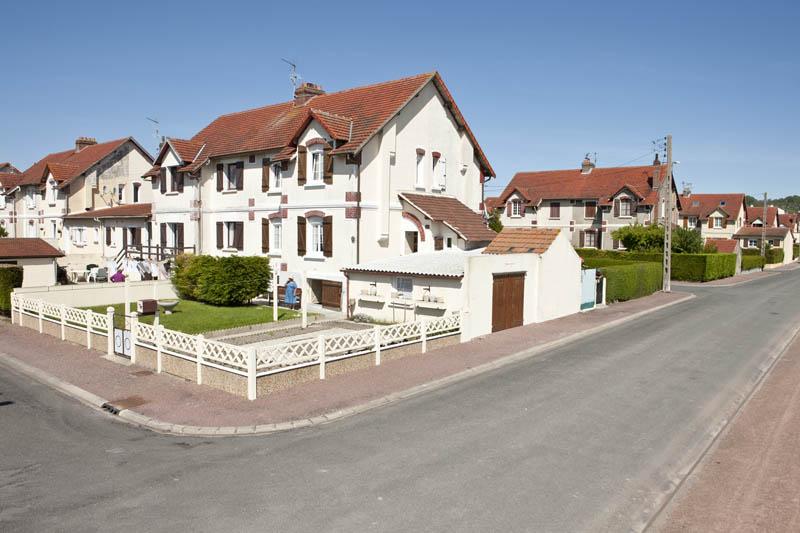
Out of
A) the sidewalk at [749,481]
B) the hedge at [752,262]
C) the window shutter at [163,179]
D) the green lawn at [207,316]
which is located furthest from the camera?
the hedge at [752,262]

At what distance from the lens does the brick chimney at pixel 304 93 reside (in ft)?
106

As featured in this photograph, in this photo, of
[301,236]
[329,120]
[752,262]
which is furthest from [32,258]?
[752,262]

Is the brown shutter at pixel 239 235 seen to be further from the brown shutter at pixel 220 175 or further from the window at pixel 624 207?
the window at pixel 624 207

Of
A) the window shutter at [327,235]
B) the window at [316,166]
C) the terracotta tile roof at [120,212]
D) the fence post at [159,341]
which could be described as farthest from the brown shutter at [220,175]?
the fence post at [159,341]

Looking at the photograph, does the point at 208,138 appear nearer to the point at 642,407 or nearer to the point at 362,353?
the point at 362,353

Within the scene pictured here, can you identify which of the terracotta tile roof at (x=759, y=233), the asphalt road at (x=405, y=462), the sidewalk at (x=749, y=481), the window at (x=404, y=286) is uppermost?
the terracotta tile roof at (x=759, y=233)

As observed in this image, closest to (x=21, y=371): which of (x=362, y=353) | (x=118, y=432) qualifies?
(x=118, y=432)

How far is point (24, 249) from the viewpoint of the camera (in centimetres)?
3011

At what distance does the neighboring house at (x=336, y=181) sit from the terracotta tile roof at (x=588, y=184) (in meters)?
25.2

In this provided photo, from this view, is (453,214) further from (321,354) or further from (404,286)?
(321,354)

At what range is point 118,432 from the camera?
11.1m

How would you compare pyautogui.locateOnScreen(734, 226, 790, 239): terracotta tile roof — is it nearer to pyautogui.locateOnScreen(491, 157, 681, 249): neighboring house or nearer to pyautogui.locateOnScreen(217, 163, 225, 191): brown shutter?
pyautogui.locateOnScreen(491, 157, 681, 249): neighboring house

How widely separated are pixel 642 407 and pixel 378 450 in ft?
19.8

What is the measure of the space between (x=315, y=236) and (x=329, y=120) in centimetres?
525
